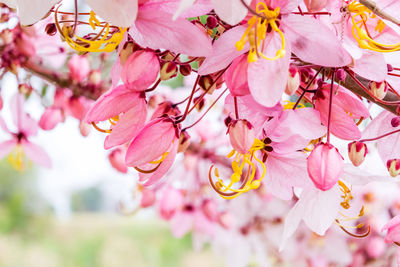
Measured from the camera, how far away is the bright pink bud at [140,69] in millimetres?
200

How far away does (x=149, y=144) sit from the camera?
0.68 feet

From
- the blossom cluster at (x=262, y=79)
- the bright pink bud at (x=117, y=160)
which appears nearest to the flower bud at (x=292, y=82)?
the blossom cluster at (x=262, y=79)

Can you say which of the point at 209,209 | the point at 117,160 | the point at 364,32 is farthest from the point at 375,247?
the point at 364,32

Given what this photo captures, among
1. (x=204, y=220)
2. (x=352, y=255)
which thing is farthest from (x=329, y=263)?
(x=204, y=220)

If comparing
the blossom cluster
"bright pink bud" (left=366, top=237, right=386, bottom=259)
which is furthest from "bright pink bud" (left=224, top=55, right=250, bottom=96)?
"bright pink bud" (left=366, top=237, right=386, bottom=259)

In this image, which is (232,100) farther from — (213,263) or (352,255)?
(213,263)

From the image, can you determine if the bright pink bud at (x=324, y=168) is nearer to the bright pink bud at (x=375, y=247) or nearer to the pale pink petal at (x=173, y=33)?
the pale pink petal at (x=173, y=33)

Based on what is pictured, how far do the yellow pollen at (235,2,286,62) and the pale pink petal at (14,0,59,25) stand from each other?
0.24ft

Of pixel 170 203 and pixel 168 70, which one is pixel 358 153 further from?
pixel 170 203

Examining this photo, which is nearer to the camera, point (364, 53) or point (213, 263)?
point (364, 53)

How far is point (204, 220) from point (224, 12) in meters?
0.49

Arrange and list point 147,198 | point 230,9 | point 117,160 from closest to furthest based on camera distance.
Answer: point 230,9, point 117,160, point 147,198

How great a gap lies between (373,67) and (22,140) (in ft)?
1.18

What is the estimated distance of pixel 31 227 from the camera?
154 cm
